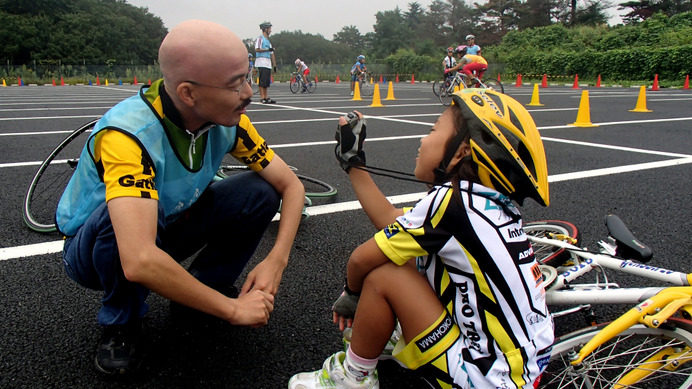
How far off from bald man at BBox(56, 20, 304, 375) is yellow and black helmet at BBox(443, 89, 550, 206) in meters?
0.79

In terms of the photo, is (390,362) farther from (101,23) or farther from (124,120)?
(101,23)

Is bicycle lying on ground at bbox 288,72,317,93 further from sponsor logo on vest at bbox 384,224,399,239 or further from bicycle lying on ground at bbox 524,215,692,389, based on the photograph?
sponsor logo on vest at bbox 384,224,399,239

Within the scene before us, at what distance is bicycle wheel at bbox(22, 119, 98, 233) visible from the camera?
9.92 feet

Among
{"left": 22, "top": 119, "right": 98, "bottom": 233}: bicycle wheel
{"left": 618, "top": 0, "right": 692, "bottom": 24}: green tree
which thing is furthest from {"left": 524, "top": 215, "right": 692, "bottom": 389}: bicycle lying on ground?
{"left": 618, "top": 0, "right": 692, "bottom": 24}: green tree

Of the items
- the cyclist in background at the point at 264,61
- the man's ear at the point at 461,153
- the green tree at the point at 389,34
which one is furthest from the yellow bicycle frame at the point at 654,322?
the green tree at the point at 389,34

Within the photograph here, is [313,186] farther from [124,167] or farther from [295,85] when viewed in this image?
[295,85]

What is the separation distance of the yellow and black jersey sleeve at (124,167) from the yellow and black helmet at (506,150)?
100 centimetres

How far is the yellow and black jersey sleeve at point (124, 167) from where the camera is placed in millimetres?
1412

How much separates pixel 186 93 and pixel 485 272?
1.10 metres

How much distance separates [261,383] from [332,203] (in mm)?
2096

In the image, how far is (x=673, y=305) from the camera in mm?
1438

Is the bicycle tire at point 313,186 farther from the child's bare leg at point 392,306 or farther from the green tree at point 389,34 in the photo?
the green tree at point 389,34

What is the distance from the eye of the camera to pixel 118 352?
1.70 metres

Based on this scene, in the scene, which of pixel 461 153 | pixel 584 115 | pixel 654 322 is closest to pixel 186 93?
pixel 461 153
